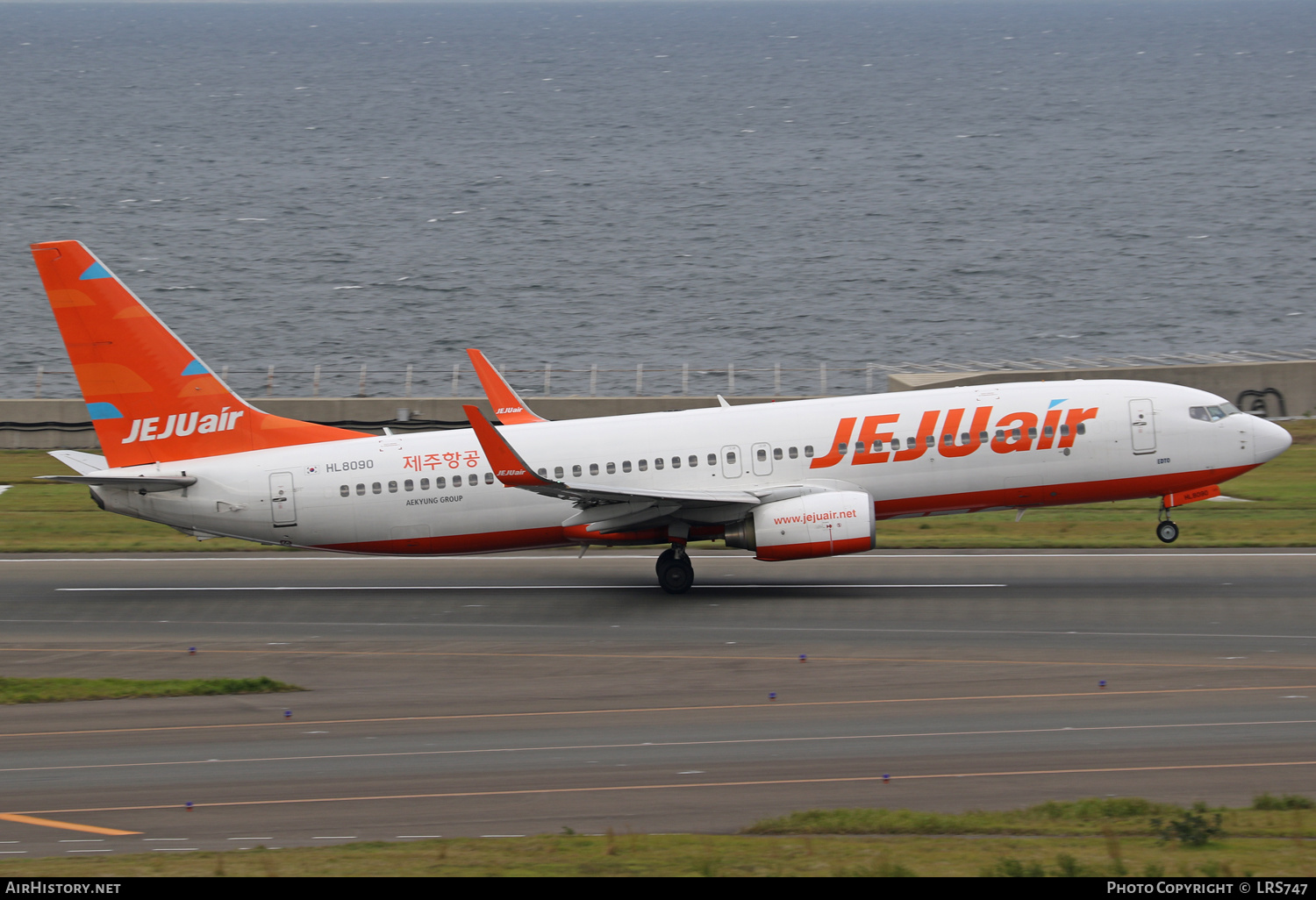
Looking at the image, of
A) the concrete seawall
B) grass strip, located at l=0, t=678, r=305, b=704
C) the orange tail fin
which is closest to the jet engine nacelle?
grass strip, located at l=0, t=678, r=305, b=704

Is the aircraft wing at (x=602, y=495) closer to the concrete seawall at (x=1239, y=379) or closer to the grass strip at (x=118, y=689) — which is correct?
the grass strip at (x=118, y=689)

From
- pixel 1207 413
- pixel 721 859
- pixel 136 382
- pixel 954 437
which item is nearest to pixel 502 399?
pixel 136 382

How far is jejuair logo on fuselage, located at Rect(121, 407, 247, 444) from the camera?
34062 millimetres

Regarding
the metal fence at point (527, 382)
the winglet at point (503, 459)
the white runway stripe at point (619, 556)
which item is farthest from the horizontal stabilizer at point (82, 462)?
the metal fence at point (527, 382)

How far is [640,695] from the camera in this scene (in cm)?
2561

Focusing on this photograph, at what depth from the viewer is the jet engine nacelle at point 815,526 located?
103 ft

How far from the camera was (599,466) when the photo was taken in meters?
33.7

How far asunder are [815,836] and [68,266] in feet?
77.3

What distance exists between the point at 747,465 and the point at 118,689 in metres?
14.1

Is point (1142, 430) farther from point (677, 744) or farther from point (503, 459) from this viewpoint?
point (677, 744)

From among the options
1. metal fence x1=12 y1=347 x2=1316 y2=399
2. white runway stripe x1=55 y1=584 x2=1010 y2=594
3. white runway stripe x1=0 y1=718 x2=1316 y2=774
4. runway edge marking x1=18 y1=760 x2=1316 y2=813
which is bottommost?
runway edge marking x1=18 y1=760 x2=1316 y2=813

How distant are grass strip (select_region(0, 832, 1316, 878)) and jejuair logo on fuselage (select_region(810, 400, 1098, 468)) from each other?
15853mm

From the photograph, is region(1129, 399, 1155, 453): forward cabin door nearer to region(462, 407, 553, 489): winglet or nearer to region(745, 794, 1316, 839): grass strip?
region(462, 407, 553, 489): winglet

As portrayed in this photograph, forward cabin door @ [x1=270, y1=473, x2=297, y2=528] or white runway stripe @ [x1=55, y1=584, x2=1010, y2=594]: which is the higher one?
forward cabin door @ [x1=270, y1=473, x2=297, y2=528]
